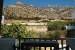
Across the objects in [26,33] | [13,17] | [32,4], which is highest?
[32,4]

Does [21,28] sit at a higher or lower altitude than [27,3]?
lower

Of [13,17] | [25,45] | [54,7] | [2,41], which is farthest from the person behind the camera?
[54,7]

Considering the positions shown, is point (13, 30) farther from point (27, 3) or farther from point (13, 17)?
point (27, 3)

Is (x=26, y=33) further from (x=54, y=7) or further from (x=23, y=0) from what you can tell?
Result: (x=54, y=7)

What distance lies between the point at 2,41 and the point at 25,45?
16.9 inches

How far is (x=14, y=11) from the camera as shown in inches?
901

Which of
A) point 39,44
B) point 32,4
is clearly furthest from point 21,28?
point 32,4

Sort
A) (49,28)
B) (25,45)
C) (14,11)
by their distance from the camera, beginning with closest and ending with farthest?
(25,45) < (49,28) < (14,11)

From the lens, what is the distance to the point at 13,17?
69.1 ft

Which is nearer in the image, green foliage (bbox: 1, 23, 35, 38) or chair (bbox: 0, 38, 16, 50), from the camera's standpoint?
chair (bbox: 0, 38, 16, 50)

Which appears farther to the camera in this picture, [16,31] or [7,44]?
[16,31]

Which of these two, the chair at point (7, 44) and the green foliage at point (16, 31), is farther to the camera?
the green foliage at point (16, 31)

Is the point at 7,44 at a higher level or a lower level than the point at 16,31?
higher

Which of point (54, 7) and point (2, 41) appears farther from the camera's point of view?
point (54, 7)
